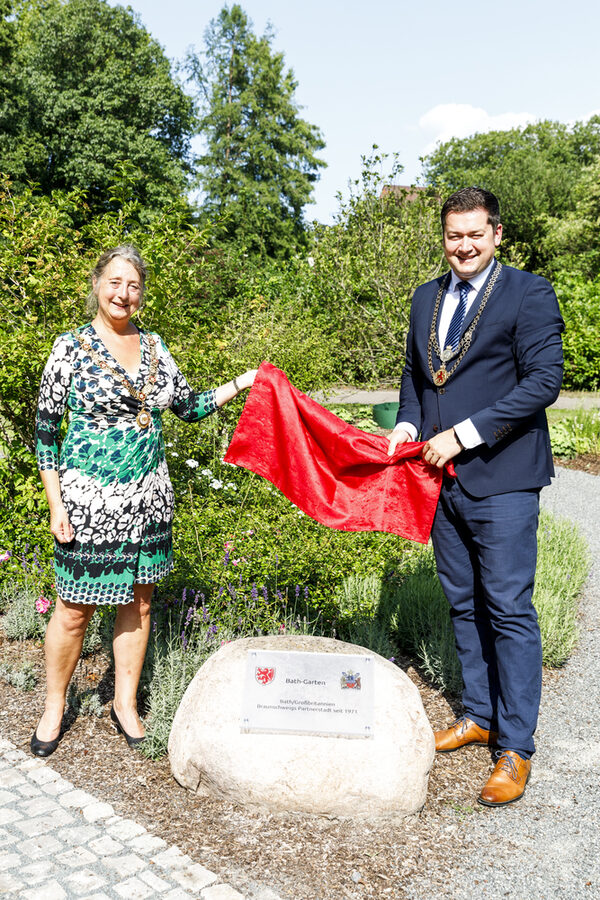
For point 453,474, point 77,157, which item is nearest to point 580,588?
point 453,474

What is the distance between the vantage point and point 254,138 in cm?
3916

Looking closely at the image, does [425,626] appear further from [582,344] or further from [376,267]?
[582,344]

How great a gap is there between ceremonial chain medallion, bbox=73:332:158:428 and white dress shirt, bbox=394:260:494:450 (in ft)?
3.95

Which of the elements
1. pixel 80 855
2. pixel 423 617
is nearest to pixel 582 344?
pixel 423 617

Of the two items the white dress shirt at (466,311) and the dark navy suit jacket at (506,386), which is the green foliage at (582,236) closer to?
the white dress shirt at (466,311)

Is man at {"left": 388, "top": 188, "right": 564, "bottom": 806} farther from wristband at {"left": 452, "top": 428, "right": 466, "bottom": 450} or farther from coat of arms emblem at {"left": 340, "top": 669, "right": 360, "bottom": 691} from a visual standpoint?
coat of arms emblem at {"left": 340, "top": 669, "right": 360, "bottom": 691}

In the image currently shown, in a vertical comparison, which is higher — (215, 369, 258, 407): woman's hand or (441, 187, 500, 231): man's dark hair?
(441, 187, 500, 231): man's dark hair

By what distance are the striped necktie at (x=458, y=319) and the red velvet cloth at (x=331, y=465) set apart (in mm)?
490

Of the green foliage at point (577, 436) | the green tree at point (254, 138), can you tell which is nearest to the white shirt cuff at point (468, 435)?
the green foliage at point (577, 436)

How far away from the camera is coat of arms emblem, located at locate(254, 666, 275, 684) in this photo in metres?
3.47

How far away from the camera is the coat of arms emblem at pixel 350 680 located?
3.45 metres

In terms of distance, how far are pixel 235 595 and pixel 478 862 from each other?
85.7 inches

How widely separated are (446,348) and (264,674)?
Answer: 1683 mm

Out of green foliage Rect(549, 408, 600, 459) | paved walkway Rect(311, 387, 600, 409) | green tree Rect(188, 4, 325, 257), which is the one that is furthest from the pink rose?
green tree Rect(188, 4, 325, 257)
